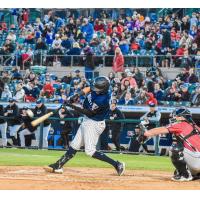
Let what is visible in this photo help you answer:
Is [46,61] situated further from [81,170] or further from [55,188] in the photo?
[55,188]

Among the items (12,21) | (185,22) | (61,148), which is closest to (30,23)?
(12,21)

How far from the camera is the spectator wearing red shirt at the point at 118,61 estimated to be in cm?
2323

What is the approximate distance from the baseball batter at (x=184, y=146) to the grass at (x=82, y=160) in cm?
278

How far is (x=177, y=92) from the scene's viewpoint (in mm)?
20688

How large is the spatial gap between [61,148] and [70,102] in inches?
334

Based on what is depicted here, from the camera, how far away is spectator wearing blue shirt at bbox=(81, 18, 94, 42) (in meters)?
26.5

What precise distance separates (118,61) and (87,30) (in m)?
3.77

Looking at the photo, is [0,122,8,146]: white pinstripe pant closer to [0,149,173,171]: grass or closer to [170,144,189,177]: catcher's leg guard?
[0,149,173,171]: grass

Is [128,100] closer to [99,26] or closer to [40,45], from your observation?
[99,26]

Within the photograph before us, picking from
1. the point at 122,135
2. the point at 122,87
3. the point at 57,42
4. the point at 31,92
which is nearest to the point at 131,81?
the point at 122,87

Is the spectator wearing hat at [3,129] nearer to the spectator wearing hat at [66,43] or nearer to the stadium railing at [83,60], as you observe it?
the stadium railing at [83,60]

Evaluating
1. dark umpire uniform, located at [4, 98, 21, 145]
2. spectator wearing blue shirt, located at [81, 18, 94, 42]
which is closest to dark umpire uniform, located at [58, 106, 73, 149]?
dark umpire uniform, located at [4, 98, 21, 145]

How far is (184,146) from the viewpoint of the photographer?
11430mm

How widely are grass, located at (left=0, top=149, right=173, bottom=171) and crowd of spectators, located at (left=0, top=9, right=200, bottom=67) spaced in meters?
5.85
